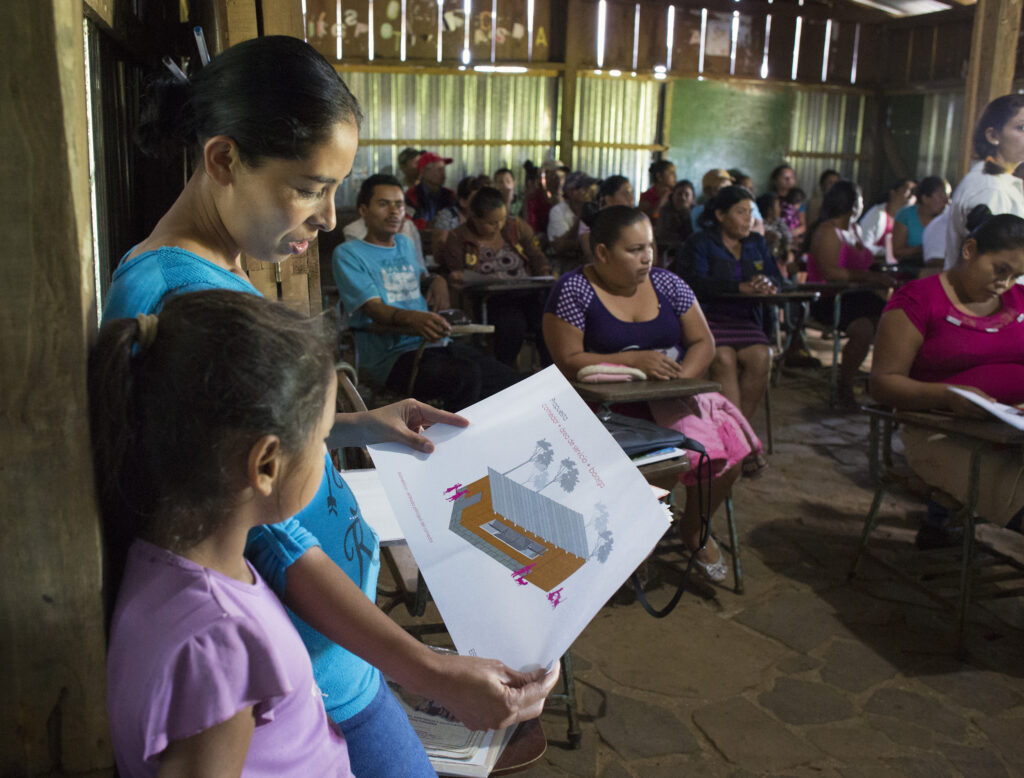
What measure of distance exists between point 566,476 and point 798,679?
201 centimetres

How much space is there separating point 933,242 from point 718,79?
6.74 metres

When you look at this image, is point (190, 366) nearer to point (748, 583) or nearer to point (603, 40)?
point (748, 583)

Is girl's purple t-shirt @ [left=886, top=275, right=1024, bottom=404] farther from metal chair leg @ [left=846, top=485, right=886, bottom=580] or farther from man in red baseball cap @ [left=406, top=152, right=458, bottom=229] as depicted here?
man in red baseball cap @ [left=406, top=152, right=458, bottom=229]

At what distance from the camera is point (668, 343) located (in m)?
3.85

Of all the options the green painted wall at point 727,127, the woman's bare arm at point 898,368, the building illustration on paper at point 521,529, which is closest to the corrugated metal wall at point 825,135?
the green painted wall at point 727,127

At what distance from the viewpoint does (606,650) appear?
3066 millimetres

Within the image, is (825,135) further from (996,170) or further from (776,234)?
(996,170)

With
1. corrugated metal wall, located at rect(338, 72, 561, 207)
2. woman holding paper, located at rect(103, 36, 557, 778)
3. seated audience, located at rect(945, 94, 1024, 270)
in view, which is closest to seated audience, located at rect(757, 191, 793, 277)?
seated audience, located at rect(945, 94, 1024, 270)

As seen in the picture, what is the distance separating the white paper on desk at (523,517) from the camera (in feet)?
3.62

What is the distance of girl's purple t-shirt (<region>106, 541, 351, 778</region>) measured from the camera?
0.79 meters

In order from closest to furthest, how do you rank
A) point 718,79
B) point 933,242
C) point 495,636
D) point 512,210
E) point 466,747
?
point 495,636, point 466,747, point 933,242, point 512,210, point 718,79

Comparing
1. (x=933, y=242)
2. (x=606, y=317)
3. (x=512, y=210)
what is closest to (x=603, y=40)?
(x=512, y=210)

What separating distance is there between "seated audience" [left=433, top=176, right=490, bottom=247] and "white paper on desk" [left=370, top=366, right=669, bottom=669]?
20.3ft

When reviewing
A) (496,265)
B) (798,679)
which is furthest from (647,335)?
(496,265)
